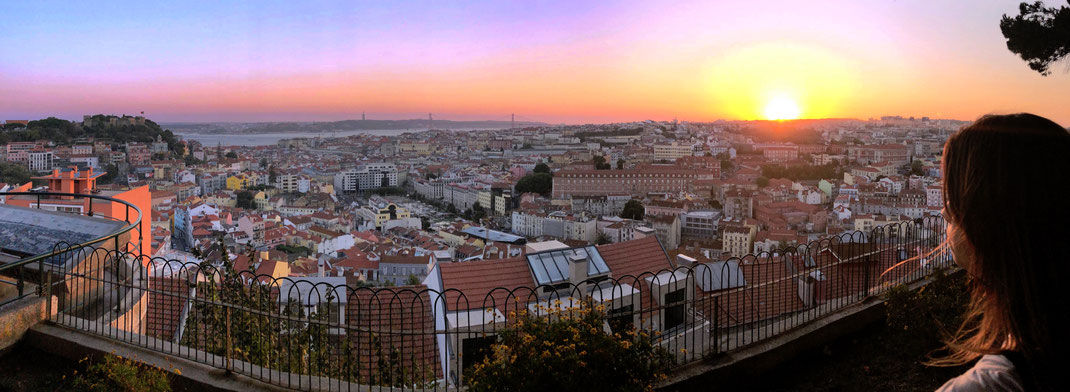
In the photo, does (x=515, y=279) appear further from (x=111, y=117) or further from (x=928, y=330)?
(x=111, y=117)

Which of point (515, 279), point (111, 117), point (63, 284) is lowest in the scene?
point (515, 279)

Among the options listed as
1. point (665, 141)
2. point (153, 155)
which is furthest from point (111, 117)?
point (665, 141)

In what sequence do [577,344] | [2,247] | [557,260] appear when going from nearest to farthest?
[577,344], [2,247], [557,260]

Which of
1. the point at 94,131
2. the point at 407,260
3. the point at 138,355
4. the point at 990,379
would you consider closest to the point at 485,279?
the point at 138,355

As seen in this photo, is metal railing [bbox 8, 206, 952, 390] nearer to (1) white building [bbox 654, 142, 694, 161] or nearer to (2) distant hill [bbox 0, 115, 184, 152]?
(2) distant hill [bbox 0, 115, 184, 152]

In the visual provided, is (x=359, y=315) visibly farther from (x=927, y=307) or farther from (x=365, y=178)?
(x=365, y=178)

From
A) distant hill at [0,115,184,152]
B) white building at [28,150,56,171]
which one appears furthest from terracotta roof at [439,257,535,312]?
distant hill at [0,115,184,152]

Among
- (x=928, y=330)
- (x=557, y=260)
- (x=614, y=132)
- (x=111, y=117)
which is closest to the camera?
(x=928, y=330)
